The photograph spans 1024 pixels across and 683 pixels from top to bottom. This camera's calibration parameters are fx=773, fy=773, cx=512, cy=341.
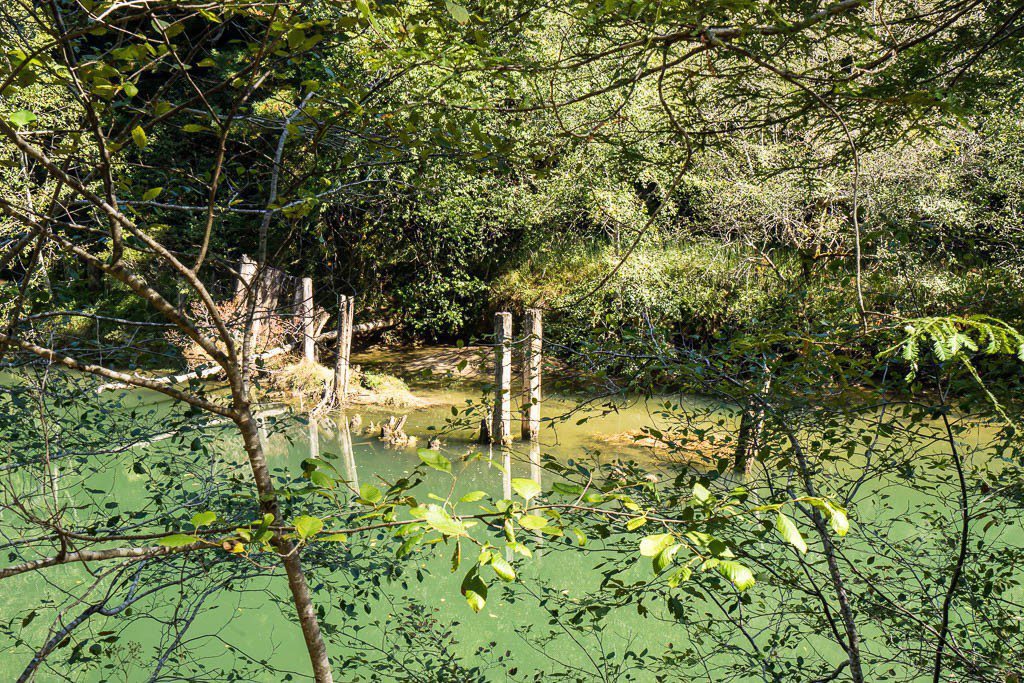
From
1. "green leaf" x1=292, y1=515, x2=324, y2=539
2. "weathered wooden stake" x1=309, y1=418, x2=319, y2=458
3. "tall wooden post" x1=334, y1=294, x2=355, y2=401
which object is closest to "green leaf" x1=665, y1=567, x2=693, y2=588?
"green leaf" x1=292, y1=515, x2=324, y2=539

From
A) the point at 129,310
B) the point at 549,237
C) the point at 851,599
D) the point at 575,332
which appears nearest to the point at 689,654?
the point at 851,599

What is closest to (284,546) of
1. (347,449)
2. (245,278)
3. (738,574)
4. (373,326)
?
(738,574)

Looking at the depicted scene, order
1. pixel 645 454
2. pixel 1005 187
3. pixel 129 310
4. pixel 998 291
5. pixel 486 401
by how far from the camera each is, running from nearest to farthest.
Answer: pixel 486 401 < pixel 998 291 < pixel 645 454 < pixel 1005 187 < pixel 129 310

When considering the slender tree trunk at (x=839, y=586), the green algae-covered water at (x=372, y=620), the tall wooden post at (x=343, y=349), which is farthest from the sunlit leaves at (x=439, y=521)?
the tall wooden post at (x=343, y=349)

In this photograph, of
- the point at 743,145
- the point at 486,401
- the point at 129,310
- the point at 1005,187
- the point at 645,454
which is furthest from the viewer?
the point at 129,310

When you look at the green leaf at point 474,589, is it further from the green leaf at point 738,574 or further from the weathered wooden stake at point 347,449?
the weathered wooden stake at point 347,449

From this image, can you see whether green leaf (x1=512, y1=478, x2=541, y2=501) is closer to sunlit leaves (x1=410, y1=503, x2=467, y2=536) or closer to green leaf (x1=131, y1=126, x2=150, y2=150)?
sunlit leaves (x1=410, y1=503, x2=467, y2=536)

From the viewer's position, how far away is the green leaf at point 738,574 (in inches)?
33.6

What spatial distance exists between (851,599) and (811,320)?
108 centimetres

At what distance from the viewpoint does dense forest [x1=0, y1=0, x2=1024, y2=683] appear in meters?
1.48

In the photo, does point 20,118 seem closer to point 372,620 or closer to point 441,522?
point 441,522

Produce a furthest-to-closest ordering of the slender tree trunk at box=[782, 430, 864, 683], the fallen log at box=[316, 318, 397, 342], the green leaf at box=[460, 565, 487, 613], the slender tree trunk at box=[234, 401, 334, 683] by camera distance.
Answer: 1. the fallen log at box=[316, 318, 397, 342]
2. the slender tree trunk at box=[782, 430, 864, 683]
3. the slender tree trunk at box=[234, 401, 334, 683]
4. the green leaf at box=[460, 565, 487, 613]

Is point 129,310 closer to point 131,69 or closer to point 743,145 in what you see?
point 743,145

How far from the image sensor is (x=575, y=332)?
315cm
